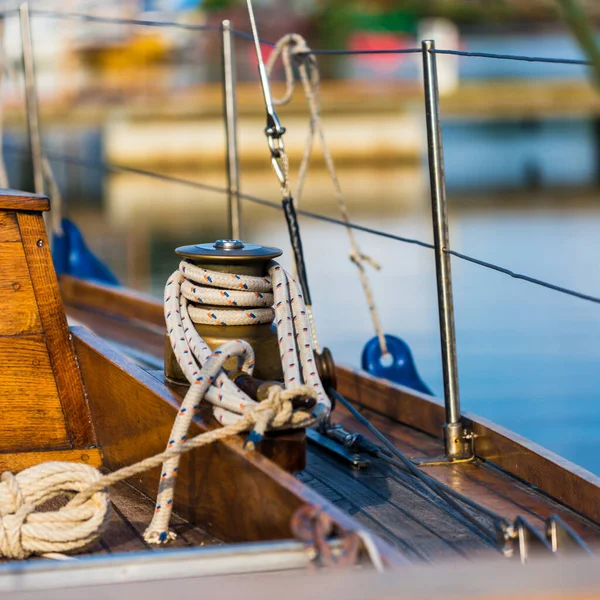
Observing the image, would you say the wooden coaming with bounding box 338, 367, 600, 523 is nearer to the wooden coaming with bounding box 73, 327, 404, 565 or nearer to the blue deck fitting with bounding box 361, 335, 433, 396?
the blue deck fitting with bounding box 361, 335, 433, 396

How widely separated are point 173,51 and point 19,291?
950 inches

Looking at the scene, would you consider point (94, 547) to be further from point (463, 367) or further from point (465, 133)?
point (465, 133)

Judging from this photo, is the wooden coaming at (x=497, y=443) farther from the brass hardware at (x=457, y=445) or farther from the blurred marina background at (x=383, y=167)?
the blurred marina background at (x=383, y=167)

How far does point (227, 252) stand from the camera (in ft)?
5.49

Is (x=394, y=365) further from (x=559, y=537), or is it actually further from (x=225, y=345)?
(x=559, y=537)

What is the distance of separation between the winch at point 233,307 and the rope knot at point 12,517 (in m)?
0.38

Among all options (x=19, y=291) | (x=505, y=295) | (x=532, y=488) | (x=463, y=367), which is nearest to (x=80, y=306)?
(x=19, y=291)

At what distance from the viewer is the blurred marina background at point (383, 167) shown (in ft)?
20.7

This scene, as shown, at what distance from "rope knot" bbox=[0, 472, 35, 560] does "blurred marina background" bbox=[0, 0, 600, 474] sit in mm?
1691

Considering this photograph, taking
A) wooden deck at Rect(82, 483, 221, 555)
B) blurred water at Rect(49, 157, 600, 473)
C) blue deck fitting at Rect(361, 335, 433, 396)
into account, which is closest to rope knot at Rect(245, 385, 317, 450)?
wooden deck at Rect(82, 483, 221, 555)

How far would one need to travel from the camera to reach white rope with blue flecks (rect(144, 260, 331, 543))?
144 cm

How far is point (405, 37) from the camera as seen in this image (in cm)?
2738

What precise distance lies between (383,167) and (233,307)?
18.6 metres

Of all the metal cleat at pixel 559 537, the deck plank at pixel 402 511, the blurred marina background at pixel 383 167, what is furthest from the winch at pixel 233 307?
the blurred marina background at pixel 383 167
